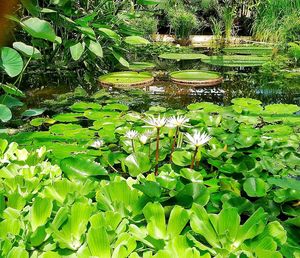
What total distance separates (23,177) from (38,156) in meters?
0.23

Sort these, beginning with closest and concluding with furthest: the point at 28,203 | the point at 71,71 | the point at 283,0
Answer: the point at 28,203 → the point at 71,71 → the point at 283,0

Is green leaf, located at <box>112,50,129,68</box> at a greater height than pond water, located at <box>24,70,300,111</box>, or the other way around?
green leaf, located at <box>112,50,129,68</box>

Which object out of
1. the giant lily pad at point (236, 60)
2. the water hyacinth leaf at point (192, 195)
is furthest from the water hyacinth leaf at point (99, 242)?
the giant lily pad at point (236, 60)

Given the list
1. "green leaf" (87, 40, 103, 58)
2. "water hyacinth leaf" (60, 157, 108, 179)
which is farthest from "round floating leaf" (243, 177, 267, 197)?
"green leaf" (87, 40, 103, 58)

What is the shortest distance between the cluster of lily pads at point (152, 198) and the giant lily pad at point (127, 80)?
4.30 feet

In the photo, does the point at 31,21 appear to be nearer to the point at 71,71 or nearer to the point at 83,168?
the point at 83,168

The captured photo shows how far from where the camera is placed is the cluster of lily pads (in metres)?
0.80

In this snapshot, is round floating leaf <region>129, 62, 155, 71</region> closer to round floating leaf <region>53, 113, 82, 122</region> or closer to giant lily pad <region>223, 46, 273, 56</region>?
giant lily pad <region>223, 46, 273, 56</region>

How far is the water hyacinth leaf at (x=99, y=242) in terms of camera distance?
74 centimetres

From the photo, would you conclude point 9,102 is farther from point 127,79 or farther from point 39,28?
point 127,79

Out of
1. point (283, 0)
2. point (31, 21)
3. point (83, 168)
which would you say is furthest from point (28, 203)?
point (283, 0)

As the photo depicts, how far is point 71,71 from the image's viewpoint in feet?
11.7

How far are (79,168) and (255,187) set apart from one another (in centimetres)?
49

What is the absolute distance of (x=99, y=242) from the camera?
2.44 feet
